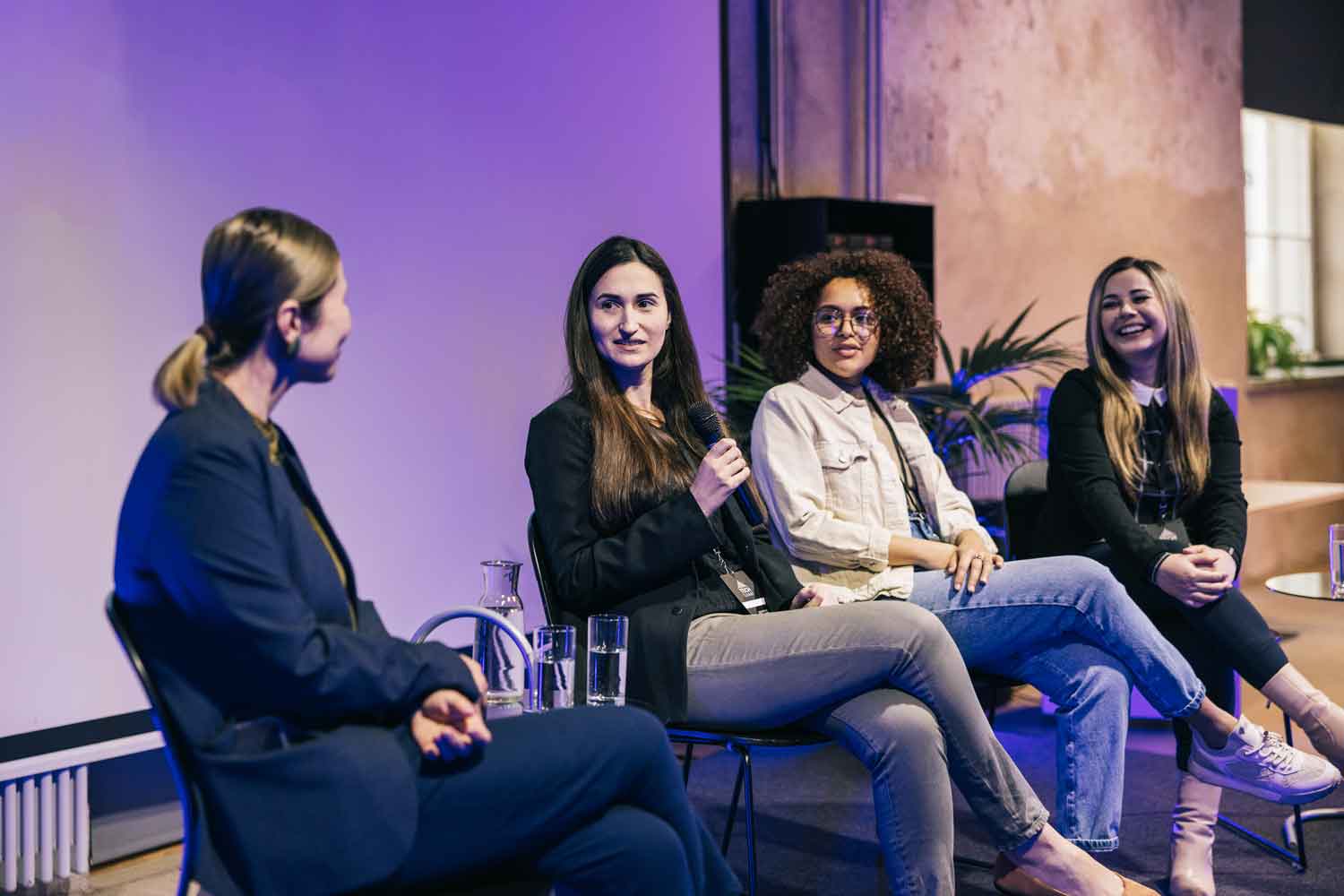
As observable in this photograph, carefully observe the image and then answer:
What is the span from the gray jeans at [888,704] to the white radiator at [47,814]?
4.47 feet

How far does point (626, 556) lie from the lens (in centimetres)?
232

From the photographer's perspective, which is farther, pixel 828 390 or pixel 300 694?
pixel 828 390

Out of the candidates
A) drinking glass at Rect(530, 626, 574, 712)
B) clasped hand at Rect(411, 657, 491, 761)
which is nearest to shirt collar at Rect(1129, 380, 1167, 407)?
drinking glass at Rect(530, 626, 574, 712)

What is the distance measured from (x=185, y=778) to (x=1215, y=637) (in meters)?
2.11

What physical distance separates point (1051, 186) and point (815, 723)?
435 cm

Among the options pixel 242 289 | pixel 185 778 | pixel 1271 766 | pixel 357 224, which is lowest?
pixel 1271 766

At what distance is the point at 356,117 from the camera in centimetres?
337

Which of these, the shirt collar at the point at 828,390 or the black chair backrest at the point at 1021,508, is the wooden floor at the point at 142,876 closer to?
the shirt collar at the point at 828,390

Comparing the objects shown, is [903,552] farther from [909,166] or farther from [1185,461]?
[909,166]

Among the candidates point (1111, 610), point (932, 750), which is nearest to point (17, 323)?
point (932, 750)

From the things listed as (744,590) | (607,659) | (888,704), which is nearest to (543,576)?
(607,659)

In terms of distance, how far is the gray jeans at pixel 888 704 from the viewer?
2205 mm

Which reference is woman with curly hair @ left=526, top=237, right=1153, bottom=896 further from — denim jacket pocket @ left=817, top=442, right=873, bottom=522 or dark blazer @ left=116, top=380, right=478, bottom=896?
dark blazer @ left=116, top=380, right=478, bottom=896

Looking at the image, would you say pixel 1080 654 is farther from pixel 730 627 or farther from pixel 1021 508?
pixel 1021 508
